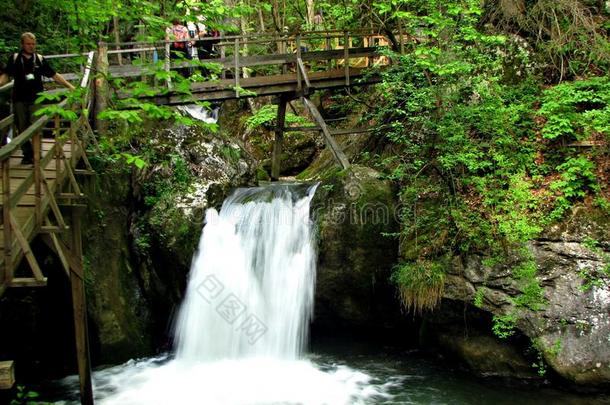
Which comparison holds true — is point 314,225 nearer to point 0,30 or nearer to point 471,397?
point 471,397

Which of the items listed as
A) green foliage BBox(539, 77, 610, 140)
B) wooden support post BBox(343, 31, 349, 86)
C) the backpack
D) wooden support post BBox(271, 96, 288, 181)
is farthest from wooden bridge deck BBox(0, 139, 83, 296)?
green foliage BBox(539, 77, 610, 140)

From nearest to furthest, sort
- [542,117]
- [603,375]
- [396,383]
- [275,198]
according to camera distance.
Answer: [603,375], [396,383], [542,117], [275,198]

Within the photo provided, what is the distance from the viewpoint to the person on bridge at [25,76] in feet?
19.9

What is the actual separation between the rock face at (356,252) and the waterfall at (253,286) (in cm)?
30

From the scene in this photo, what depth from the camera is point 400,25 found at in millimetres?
10938

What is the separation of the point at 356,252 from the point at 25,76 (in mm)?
5544

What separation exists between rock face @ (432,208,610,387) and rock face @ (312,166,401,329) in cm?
127

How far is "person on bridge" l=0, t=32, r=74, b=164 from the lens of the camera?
608 centimetres

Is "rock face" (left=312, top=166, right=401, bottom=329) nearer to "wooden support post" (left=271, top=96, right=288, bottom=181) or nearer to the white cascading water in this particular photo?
the white cascading water

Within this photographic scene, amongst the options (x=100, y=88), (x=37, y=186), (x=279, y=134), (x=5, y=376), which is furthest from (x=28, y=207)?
(x=279, y=134)

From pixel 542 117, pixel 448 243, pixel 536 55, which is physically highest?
pixel 536 55

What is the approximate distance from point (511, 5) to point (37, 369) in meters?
10.9

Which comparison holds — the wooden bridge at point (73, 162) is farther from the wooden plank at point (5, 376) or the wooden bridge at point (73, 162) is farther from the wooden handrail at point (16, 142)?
the wooden plank at point (5, 376)

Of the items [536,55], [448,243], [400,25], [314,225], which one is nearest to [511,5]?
[536,55]
